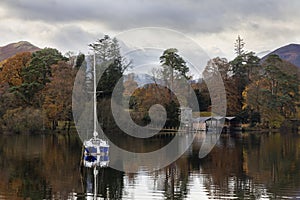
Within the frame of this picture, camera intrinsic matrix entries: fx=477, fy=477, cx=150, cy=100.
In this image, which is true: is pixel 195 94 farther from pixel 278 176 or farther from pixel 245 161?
pixel 278 176

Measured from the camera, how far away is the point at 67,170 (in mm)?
18156

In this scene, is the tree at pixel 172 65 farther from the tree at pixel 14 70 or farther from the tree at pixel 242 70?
the tree at pixel 14 70

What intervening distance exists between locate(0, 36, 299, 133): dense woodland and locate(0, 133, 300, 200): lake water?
20260 millimetres

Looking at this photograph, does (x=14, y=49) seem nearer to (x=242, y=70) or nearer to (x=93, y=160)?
(x=242, y=70)

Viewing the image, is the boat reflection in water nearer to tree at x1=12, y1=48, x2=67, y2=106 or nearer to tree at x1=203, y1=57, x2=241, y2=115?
tree at x1=12, y1=48, x2=67, y2=106

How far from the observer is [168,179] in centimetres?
1589

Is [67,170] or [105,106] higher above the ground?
[105,106]

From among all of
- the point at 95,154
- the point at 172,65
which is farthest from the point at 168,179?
the point at 172,65

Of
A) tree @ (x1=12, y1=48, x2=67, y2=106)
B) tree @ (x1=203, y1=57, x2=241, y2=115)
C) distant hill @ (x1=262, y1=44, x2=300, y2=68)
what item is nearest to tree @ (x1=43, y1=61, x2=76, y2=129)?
tree @ (x1=12, y1=48, x2=67, y2=106)

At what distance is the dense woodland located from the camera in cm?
4306

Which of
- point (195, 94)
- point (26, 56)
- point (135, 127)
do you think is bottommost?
point (135, 127)

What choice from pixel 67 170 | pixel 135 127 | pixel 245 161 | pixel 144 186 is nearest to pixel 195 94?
pixel 135 127

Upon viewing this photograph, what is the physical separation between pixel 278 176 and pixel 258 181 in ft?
4.17

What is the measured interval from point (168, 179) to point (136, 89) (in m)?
27.3
